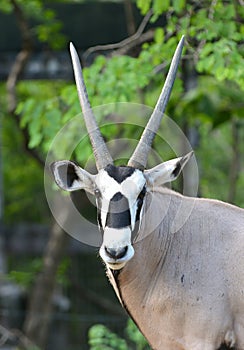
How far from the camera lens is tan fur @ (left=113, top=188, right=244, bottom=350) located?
559 cm

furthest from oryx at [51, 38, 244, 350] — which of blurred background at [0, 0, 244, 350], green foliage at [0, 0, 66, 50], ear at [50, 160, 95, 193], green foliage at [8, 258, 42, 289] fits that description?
green foliage at [8, 258, 42, 289]

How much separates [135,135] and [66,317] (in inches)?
220

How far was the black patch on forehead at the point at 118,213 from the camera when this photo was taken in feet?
16.8

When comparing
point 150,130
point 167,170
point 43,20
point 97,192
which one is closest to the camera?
point 97,192

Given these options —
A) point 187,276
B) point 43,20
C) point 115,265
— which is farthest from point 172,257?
point 43,20

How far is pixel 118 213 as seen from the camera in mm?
5141

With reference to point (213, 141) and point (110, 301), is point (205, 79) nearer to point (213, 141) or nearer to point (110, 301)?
point (213, 141)

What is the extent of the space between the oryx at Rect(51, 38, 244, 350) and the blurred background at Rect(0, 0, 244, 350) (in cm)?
126

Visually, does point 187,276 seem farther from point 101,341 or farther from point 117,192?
point 101,341

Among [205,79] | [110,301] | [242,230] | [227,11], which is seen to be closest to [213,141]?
[205,79]

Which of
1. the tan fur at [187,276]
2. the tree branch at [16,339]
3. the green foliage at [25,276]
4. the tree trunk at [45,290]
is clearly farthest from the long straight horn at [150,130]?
the green foliage at [25,276]

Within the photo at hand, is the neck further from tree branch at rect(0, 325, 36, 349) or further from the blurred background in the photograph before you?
tree branch at rect(0, 325, 36, 349)

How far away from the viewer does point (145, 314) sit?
5.75 meters

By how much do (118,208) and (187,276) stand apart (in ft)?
2.78
